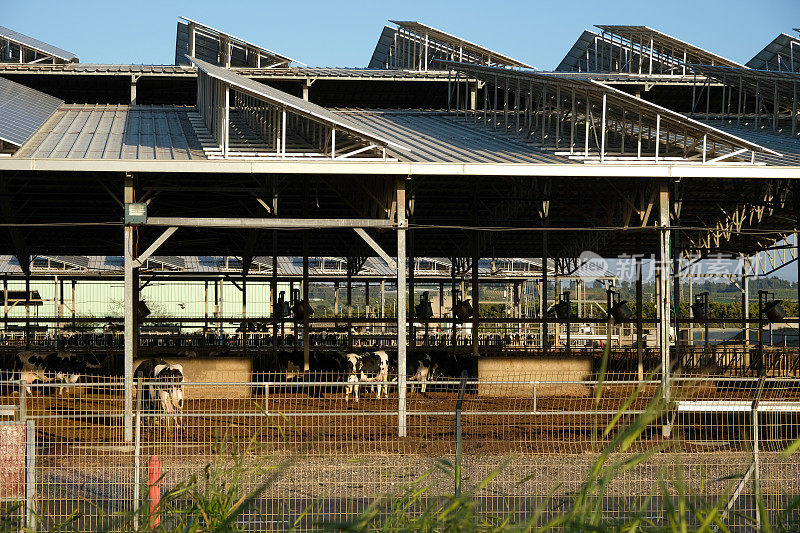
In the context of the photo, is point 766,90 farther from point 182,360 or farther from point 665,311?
point 182,360

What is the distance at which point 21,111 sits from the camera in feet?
71.1

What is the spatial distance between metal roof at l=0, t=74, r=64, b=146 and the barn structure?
13 cm

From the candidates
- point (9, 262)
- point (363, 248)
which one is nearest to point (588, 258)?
point (363, 248)

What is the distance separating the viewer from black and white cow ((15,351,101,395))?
2242cm

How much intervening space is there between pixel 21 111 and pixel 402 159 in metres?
9.81

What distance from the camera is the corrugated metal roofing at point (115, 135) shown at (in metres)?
17.9

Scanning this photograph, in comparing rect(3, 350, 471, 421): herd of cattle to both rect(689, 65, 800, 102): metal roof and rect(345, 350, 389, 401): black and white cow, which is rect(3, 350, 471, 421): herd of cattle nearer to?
rect(345, 350, 389, 401): black and white cow

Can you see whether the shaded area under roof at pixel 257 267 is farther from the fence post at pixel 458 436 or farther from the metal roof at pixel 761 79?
the fence post at pixel 458 436

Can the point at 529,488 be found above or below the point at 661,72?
below

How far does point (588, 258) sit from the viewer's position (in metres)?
32.8

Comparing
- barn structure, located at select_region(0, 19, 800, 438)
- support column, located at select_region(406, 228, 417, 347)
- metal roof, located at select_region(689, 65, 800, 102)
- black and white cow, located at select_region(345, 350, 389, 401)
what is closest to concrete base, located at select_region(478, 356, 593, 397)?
barn structure, located at select_region(0, 19, 800, 438)

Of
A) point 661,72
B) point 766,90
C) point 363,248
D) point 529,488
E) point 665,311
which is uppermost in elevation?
point 661,72

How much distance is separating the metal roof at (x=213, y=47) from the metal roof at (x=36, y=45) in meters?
4.08

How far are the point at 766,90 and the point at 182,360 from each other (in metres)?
18.4
